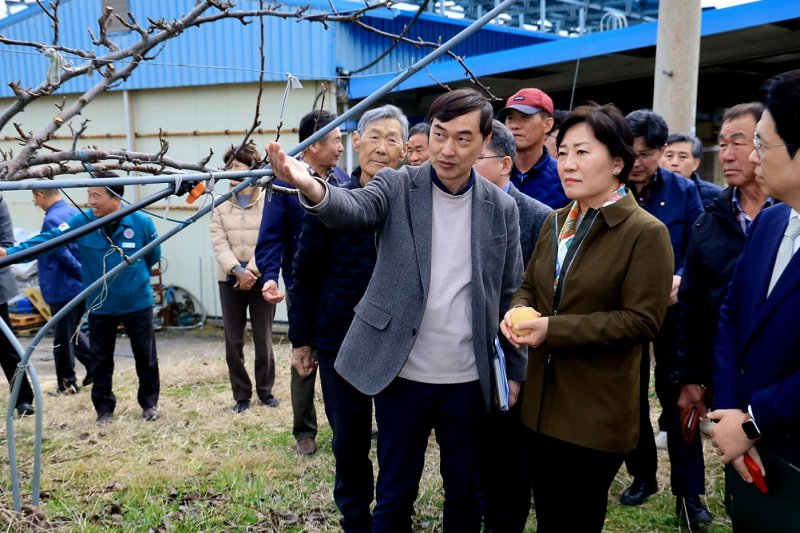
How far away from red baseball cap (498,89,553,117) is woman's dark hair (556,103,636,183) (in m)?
1.28

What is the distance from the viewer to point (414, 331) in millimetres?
2523

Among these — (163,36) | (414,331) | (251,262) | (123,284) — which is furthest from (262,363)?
(163,36)

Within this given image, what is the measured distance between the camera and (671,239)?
3.57 metres

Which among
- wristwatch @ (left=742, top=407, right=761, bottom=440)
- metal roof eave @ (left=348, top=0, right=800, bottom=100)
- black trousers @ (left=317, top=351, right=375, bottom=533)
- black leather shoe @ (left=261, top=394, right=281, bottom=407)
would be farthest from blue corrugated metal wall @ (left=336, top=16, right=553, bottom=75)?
wristwatch @ (left=742, top=407, right=761, bottom=440)

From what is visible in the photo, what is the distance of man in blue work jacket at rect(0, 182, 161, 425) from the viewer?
511 cm

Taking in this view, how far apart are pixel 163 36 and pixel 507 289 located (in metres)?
1.56

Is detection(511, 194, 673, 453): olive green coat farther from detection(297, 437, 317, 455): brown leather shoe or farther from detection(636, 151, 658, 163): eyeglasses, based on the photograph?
detection(297, 437, 317, 455): brown leather shoe

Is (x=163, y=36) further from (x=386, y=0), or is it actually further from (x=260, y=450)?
(x=260, y=450)

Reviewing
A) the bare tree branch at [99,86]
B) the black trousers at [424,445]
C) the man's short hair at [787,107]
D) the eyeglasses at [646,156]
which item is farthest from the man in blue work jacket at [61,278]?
the man's short hair at [787,107]

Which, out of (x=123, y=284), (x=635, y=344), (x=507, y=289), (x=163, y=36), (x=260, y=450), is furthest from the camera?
(x=123, y=284)

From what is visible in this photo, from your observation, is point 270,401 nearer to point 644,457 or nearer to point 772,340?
point 644,457

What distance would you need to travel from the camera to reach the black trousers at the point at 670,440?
11.0 feet

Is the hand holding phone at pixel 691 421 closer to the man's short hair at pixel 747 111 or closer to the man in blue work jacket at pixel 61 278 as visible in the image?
the man's short hair at pixel 747 111

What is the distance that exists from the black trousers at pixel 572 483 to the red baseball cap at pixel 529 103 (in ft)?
6.28
